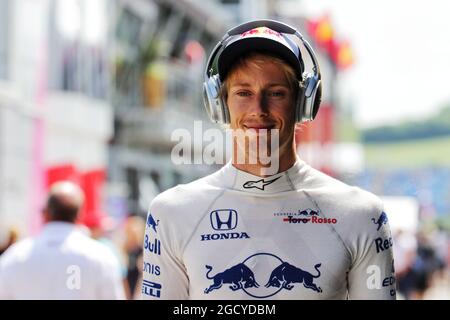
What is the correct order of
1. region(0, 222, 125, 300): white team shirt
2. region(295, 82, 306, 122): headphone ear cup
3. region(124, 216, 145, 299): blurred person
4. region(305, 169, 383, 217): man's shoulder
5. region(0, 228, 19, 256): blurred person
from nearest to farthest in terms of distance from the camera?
region(305, 169, 383, 217): man's shoulder < region(295, 82, 306, 122): headphone ear cup < region(0, 222, 125, 300): white team shirt < region(0, 228, 19, 256): blurred person < region(124, 216, 145, 299): blurred person

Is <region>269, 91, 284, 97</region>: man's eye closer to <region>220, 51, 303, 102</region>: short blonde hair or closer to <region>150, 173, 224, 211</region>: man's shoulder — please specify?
<region>220, 51, 303, 102</region>: short blonde hair

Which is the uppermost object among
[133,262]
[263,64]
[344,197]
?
[133,262]

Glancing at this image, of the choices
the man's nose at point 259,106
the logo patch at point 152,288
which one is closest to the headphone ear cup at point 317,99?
the man's nose at point 259,106

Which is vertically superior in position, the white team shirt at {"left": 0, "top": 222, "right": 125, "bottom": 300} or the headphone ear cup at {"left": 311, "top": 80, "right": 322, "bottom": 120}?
the headphone ear cup at {"left": 311, "top": 80, "right": 322, "bottom": 120}

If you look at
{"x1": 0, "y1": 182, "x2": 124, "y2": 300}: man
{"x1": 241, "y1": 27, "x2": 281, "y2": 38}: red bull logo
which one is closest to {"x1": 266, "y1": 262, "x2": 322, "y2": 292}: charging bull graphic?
{"x1": 241, "y1": 27, "x2": 281, "y2": 38}: red bull logo

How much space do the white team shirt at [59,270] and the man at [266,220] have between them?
311 centimetres

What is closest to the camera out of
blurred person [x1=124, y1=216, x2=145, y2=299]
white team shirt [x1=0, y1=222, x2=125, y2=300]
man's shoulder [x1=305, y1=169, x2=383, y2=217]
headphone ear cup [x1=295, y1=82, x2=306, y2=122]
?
man's shoulder [x1=305, y1=169, x2=383, y2=217]

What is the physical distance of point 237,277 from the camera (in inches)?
119

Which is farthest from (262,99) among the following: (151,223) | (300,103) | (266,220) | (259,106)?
(151,223)

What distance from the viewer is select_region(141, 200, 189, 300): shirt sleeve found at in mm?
3092

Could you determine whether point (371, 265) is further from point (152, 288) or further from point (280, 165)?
point (152, 288)

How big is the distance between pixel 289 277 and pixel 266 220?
0.18 meters

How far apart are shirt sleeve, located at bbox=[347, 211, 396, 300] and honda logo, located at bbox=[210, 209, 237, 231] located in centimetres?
34
